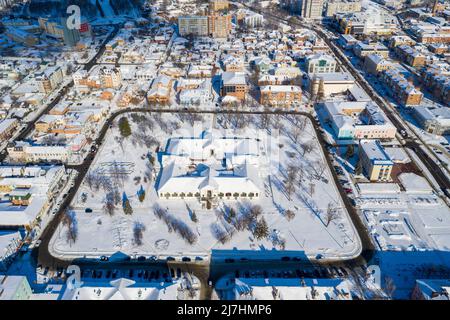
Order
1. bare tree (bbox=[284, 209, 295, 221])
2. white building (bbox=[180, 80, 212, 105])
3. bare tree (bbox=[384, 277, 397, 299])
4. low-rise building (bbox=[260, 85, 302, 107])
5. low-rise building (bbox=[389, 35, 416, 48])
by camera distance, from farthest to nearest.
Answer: low-rise building (bbox=[389, 35, 416, 48]) < white building (bbox=[180, 80, 212, 105]) < low-rise building (bbox=[260, 85, 302, 107]) < bare tree (bbox=[284, 209, 295, 221]) < bare tree (bbox=[384, 277, 397, 299])

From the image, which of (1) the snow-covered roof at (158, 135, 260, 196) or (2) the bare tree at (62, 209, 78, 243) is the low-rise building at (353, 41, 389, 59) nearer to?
(1) the snow-covered roof at (158, 135, 260, 196)

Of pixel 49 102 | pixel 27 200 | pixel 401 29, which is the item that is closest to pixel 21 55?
pixel 49 102

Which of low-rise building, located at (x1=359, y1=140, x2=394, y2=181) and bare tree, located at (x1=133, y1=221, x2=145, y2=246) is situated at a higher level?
low-rise building, located at (x1=359, y1=140, x2=394, y2=181)

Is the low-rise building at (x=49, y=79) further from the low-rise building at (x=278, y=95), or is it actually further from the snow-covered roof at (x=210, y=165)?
the low-rise building at (x=278, y=95)

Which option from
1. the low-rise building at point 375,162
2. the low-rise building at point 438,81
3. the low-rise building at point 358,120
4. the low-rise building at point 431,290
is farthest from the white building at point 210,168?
the low-rise building at point 438,81

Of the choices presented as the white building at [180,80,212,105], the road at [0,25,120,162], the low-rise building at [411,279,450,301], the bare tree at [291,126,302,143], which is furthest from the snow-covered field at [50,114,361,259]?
the road at [0,25,120,162]

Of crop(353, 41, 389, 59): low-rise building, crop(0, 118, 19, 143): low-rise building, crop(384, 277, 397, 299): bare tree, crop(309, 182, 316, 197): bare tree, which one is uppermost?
crop(353, 41, 389, 59): low-rise building
